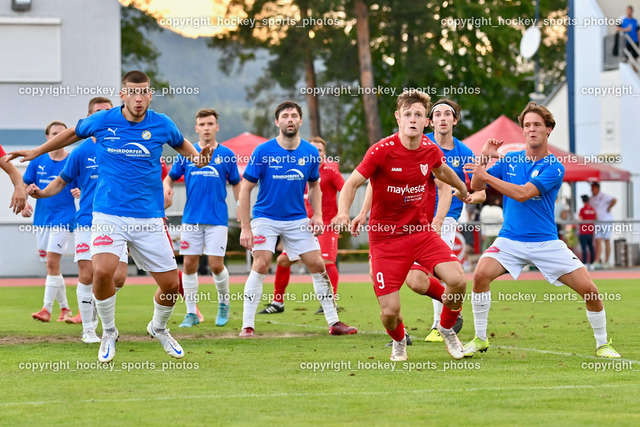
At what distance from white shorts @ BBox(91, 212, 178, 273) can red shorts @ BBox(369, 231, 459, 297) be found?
5.83ft

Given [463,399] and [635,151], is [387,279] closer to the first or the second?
[463,399]

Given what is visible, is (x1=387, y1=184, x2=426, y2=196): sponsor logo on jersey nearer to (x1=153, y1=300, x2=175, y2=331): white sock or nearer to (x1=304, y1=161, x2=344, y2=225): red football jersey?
(x1=153, y1=300, x2=175, y2=331): white sock

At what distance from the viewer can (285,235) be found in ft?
37.1

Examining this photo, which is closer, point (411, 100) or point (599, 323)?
point (411, 100)

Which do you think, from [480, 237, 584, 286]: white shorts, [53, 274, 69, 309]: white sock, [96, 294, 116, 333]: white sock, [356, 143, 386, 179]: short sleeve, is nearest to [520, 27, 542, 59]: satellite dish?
[53, 274, 69, 309]: white sock

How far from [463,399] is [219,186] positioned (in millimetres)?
6319

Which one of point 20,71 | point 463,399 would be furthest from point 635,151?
point 463,399

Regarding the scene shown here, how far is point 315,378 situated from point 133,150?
8.33 feet

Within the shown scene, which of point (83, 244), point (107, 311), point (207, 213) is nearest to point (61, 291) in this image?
point (207, 213)

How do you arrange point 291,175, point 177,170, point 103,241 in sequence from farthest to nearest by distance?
point 177,170 → point 291,175 → point 103,241

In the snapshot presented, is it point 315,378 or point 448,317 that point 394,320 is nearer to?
point 448,317

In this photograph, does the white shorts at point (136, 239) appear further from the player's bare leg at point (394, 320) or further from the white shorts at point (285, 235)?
the white shorts at point (285, 235)

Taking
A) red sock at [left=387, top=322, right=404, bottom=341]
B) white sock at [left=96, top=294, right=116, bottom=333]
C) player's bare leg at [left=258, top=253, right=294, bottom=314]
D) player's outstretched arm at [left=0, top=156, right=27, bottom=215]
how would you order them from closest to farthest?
red sock at [left=387, top=322, right=404, bottom=341], white sock at [left=96, top=294, right=116, bottom=333], player's outstretched arm at [left=0, top=156, right=27, bottom=215], player's bare leg at [left=258, top=253, right=294, bottom=314]

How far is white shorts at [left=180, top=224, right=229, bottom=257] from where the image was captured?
12375 mm
